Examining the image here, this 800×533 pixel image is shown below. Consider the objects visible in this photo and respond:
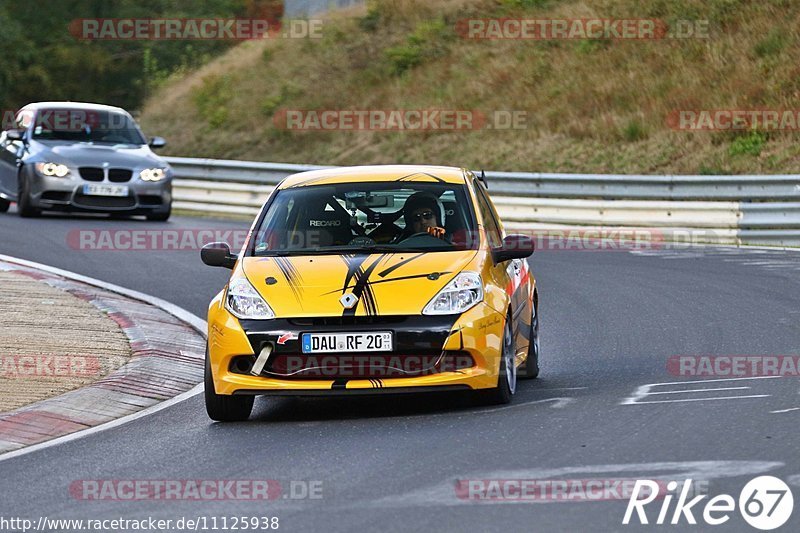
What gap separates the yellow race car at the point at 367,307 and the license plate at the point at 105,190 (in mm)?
12884

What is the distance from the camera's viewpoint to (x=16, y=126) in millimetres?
24422

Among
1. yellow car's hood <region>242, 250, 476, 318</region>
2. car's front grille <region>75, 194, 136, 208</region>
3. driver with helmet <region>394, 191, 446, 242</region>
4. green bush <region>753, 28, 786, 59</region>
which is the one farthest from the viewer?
green bush <region>753, 28, 786, 59</region>

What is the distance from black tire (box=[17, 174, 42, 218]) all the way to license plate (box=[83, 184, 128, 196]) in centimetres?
91

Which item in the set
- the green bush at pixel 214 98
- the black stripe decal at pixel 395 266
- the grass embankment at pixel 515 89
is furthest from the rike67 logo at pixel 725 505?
the green bush at pixel 214 98

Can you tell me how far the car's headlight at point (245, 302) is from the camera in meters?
9.19

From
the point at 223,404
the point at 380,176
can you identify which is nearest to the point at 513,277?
the point at 380,176

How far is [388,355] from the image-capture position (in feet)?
29.4

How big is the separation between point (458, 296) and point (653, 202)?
1397cm

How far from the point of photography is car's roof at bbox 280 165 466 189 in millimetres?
10516

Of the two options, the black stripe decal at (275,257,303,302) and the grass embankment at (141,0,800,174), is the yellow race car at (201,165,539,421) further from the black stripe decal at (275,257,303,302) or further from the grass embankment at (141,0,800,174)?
the grass embankment at (141,0,800,174)

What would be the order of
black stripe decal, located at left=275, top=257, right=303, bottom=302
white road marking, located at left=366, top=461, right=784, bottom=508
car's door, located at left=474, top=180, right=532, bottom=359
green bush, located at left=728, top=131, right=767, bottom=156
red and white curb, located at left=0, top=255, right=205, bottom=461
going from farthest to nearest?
green bush, located at left=728, top=131, right=767, bottom=156
car's door, located at left=474, top=180, right=532, bottom=359
black stripe decal, located at left=275, top=257, right=303, bottom=302
red and white curb, located at left=0, top=255, right=205, bottom=461
white road marking, located at left=366, top=461, right=784, bottom=508

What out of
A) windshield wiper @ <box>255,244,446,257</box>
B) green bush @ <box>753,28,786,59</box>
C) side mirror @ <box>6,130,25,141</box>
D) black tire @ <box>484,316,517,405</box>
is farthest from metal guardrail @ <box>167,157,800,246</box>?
black tire @ <box>484,316,517,405</box>

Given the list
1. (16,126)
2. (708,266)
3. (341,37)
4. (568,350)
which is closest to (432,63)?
(341,37)

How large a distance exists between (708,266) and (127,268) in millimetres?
6606
